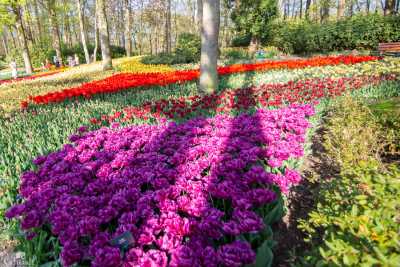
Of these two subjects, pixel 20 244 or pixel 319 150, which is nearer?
pixel 20 244

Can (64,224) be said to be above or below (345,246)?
below

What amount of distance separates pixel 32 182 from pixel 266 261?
2465mm

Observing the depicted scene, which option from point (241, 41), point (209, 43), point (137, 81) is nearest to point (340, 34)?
point (241, 41)

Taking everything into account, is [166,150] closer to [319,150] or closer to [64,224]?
[64,224]

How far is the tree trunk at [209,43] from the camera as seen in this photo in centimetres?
829

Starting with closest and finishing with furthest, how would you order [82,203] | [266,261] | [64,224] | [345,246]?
[345,246]
[266,261]
[64,224]
[82,203]

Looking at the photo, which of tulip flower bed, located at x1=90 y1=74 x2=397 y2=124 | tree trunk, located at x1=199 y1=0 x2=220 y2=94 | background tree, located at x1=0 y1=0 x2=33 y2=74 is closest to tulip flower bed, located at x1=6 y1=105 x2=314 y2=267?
tulip flower bed, located at x1=90 y1=74 x2=397 y2=124

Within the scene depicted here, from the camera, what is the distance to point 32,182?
3.14 m

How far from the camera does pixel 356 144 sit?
3.81 meters

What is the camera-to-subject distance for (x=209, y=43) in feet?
28.1

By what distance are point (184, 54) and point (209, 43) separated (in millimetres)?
12410

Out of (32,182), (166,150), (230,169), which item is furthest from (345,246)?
(32,182)

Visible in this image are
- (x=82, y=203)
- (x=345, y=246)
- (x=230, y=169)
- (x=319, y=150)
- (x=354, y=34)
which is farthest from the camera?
(x=354, y=34)

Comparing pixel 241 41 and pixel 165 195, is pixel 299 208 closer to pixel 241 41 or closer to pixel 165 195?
pixel 165 195
